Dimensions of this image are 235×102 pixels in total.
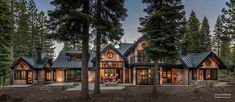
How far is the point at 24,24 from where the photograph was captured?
4150 cm

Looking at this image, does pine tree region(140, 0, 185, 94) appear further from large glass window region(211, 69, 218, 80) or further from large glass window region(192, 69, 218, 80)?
large glass window region(211, 69, 218, 80)

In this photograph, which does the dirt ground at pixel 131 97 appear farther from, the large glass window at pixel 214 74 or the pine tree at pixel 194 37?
the pine tree at pixel 194 37

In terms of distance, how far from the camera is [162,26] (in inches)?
687

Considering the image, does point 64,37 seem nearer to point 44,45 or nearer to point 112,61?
point 112,61

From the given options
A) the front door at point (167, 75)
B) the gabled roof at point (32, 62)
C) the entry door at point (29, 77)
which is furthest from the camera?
the entry door at point (29, 77)

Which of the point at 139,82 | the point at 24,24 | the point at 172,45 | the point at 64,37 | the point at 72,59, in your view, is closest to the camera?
the point at 64,37

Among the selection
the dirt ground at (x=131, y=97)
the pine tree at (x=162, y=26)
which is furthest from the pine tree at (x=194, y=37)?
the pine tree at (x=162, y=26)

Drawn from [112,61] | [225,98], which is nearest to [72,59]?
[112,61]

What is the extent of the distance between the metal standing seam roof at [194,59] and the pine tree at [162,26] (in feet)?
39.7

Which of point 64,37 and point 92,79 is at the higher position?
point 64,37

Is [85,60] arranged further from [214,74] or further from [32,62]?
[32,62]

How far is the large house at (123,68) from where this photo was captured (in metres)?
28.6

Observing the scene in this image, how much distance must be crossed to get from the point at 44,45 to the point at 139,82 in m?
32.0

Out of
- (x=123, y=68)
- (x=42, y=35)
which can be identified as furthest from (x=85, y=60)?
(x=42, y=35)
